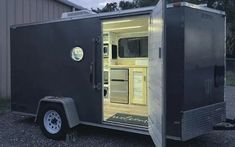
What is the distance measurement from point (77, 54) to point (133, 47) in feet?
10.1

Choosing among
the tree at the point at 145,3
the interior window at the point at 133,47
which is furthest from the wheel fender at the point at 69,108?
the tree at the point at 145,3

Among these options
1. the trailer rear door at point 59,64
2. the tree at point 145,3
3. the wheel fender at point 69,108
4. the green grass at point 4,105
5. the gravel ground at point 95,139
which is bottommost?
the gravel ground at point 95,139

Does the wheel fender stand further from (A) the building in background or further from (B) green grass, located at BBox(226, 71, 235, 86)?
(B) green grass, located at BBox(226, 71, 235, 86)

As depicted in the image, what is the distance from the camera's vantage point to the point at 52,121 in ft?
23.7

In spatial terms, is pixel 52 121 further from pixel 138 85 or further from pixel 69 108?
pixel 138 85

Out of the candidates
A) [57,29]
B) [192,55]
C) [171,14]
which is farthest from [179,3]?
[57,29]

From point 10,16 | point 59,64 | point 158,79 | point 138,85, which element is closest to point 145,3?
point 10,16

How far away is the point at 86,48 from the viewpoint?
6801 mm

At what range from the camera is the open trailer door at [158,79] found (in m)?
4.54

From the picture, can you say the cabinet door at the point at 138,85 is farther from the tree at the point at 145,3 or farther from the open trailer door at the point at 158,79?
the tree at the point at 145,3

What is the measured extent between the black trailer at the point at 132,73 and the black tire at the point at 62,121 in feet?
0.06

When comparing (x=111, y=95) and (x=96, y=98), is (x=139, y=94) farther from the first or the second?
(x=96, y=98)

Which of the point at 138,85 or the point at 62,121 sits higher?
the point at 138,85

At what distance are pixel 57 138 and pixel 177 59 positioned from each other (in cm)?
291
